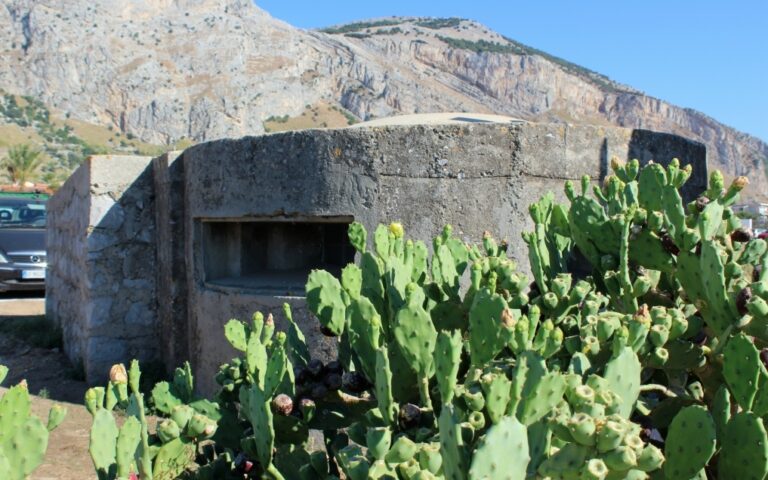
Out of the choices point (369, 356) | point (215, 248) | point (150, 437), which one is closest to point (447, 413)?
point (369, 356)

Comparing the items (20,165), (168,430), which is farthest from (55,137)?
(168,430)

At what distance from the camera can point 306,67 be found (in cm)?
7650

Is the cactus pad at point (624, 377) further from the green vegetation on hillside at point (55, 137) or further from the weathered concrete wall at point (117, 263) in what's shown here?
the green vegetation on hillside at point (55, 137)

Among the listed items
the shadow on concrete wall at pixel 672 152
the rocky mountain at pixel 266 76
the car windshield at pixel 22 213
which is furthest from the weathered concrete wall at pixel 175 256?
the rocky mountain at pixel 266 76

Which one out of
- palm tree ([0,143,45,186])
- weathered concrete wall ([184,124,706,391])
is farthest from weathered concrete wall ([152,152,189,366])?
palm tree ([0,143,45,186])

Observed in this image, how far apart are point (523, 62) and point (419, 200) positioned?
3321 inches

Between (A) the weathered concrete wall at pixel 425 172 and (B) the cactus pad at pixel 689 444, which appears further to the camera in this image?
(A) the weathered concrete wall at pixel 425 172

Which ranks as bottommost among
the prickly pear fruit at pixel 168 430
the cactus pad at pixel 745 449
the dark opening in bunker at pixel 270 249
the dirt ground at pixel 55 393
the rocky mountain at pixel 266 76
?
the dirt ground at pixel 55 393

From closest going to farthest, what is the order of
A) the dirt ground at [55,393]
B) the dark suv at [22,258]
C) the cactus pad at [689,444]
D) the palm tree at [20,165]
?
the cactus pad at [689,444]
the dirt ground at [55,393]
the dark suv at [22,258]
the palm tree at [20,165]

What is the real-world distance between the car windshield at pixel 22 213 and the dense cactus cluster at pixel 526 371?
10026mm

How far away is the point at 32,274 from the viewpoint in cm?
1059

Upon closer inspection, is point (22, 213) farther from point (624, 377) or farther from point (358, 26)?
point (358, 26)

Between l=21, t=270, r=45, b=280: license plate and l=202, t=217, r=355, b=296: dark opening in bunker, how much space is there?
21.4 feet

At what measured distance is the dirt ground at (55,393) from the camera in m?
4.06
